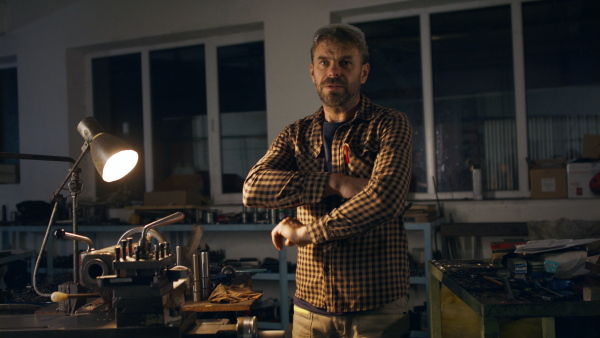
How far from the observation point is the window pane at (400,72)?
4.07 metres

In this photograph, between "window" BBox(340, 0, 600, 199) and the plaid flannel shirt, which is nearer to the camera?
the plaid flannel shirt

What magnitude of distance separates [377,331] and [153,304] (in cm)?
65

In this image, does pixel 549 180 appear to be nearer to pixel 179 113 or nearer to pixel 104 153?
pixel 104 153

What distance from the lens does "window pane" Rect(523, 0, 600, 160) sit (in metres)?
3.75

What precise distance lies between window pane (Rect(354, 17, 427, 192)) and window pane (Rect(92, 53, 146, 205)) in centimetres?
231

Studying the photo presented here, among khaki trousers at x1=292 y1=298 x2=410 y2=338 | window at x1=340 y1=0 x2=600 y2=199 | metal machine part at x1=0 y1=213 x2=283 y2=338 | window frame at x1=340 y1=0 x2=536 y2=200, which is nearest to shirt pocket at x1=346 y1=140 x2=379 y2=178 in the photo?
khaki trousers at x1=292 y1=298 x2=410 y2=338

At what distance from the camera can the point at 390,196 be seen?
1418mm

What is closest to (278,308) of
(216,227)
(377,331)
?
(216,227)

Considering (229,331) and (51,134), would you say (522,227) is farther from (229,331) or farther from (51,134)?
(51,134)

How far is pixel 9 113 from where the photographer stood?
515cm

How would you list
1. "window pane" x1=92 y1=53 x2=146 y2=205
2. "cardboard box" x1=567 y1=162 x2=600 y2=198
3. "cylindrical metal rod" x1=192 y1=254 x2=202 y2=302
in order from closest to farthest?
"cylindrical metal rod" x1=192 y1=254 x2=202 y2=302
"cardboard box" x1=567 y1=162 x2=600 y2=198
"window pane" x1=92 y1=53 x2=146 y2=205

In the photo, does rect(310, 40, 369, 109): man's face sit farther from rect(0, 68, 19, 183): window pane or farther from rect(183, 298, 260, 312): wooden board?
rect(0, 68, 19, 183): window pane

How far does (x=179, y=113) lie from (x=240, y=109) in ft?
2.16

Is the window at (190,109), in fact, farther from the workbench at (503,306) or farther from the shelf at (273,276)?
the workbench at (503,306)
